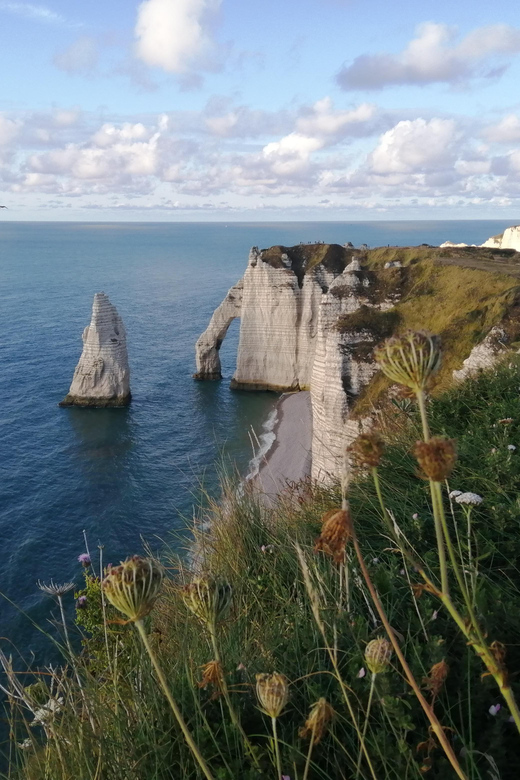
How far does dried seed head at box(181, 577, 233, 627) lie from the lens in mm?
2299

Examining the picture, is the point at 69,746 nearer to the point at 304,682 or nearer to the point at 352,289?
the point at 304,682

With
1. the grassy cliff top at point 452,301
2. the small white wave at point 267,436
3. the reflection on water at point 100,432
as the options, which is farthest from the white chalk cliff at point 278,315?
the reflection on water at point 100,432

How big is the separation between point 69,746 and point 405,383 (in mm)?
2903

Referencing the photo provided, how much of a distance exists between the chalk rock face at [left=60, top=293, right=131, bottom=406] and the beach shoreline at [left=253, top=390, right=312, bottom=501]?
12.6 meters

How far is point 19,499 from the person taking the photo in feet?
90.4

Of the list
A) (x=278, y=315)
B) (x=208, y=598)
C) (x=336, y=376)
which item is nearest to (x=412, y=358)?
(x=208, y=598)

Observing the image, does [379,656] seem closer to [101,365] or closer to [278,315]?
[101,365]

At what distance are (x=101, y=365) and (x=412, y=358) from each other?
42.0 metres

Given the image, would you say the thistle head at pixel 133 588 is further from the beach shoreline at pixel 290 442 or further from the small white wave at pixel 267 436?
the small white wave at pixel 267 436

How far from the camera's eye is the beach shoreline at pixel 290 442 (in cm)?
2993

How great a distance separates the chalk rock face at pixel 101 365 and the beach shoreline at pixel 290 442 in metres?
12.6

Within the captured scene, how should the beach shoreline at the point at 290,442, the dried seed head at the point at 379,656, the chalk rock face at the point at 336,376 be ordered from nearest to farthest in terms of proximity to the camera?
the dried seed head at the point at 379,656
the chalk rock face at the point at 336,376
the beach shoreline at the point at 290,442

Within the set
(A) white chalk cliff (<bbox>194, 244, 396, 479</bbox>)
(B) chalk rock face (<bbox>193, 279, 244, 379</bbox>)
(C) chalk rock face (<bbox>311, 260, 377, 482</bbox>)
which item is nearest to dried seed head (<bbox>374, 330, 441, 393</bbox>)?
(C) chalk rock face (<bbox>311, 260, 377, 482</bbox>)

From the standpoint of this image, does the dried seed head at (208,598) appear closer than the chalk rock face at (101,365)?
Yes
